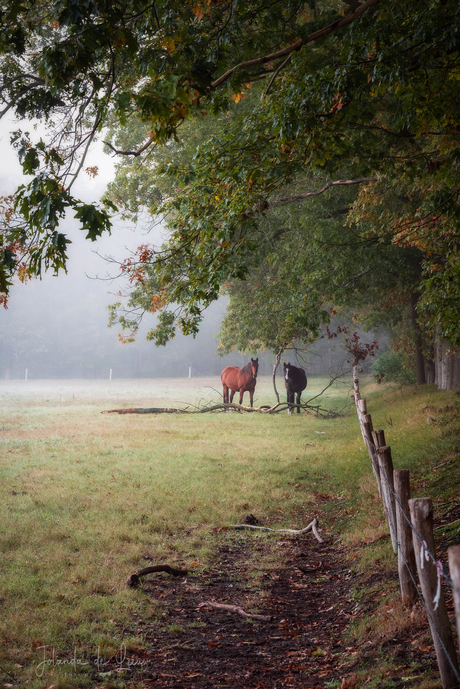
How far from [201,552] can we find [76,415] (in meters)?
15.9

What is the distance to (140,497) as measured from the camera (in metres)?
9.39

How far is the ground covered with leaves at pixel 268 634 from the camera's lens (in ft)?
12.8

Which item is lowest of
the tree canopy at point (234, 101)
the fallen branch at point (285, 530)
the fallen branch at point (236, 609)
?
the fallen branch at point (236, 609)

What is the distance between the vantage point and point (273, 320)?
1775 cm

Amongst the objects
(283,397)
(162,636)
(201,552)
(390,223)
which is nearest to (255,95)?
(390,223)

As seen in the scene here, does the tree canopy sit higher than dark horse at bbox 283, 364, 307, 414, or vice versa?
the tree canopy

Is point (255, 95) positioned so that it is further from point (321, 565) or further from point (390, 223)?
point (321, 565)

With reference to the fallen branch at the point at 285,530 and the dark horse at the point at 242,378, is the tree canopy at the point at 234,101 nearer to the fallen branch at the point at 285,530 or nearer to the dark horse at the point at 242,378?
the fallen branch at the point at 285,530

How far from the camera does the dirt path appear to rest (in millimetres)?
4078

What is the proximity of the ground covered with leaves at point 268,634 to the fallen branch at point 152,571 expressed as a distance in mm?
80

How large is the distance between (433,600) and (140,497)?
7019mm

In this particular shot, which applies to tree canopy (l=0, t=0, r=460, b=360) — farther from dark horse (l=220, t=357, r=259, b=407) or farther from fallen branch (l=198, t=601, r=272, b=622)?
dark horse (l=220, t=357, r=259, b=407)

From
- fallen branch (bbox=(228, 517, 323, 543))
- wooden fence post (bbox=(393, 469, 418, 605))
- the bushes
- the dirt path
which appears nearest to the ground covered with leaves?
the dirt path

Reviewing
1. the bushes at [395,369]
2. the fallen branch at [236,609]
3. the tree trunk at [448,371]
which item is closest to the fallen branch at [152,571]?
the fallen branch at [236,609]
